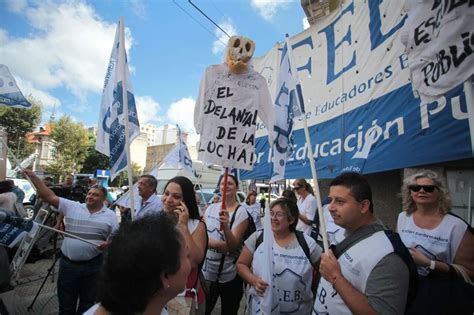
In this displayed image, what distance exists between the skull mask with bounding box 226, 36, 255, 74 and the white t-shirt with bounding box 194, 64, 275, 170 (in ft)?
0.27

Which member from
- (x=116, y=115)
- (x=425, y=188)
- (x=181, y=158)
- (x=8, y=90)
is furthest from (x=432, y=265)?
(x=181, y=158)

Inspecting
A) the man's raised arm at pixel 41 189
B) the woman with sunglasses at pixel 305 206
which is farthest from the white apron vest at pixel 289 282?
the woman with sunglasses at pixel 305 206

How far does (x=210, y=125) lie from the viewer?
3.26m


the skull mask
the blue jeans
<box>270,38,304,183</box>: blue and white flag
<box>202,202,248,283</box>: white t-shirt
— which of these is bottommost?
the blue jeans

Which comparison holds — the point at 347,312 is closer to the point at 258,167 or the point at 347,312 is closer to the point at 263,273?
the point at 263,273

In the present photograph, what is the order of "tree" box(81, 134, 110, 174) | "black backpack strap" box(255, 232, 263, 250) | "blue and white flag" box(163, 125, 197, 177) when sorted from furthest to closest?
"tree" box(81, 134, 110, 174), "blue and white flag" box(163, 125, 197, 177), "black backpack strap" box(255, 232, 263, 250)

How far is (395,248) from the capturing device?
1.62 metres

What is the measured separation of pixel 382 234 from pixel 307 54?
5768 mm

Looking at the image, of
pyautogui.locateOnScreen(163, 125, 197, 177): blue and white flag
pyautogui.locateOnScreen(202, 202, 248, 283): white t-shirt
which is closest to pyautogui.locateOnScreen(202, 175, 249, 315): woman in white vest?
pyautogui.locateOnScreen(202, 202, 248, 283): white t-shirt

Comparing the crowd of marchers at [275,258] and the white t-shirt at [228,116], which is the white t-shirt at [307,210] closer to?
the crowd of marchers at [275,258]

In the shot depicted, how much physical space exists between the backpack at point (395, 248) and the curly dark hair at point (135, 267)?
111 centimetres

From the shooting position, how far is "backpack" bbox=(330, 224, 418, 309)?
1.62 m

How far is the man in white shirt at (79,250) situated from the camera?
10.9ft

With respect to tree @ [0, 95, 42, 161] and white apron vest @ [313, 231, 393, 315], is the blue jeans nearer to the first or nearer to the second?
white apron vest @ [313, 231, 393, 315]
